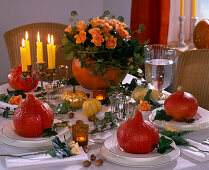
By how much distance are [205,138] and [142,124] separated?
0.28 metres

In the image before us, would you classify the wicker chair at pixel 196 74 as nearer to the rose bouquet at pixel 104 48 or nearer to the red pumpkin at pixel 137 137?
the rose bouquet at pixel 104 48

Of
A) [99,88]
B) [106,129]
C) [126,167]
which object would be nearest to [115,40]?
[99,88]

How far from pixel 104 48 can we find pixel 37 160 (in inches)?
26.1

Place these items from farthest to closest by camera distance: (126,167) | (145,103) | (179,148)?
(145,103) < (179,148) < (126,167)

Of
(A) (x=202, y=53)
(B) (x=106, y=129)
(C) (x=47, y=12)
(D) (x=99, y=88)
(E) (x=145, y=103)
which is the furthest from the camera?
(C) (x=47, y=12)

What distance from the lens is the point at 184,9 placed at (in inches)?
114

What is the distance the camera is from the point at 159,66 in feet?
4.78

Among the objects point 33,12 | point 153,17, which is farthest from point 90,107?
point 33,12

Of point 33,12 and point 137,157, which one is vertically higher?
point 33,12

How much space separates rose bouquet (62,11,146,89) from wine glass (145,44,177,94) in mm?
47

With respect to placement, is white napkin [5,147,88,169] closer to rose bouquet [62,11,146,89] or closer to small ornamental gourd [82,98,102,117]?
A: small ornamental gourd [82,98,102,117]

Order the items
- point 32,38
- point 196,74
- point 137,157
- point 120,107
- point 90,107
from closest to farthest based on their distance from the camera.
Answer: point 137,157, point 120,107, point 90,107, point 196,74, point 32,38

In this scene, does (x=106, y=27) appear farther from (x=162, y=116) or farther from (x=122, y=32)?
(x=162, y=116)

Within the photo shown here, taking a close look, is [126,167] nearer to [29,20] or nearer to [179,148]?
[179,148]
